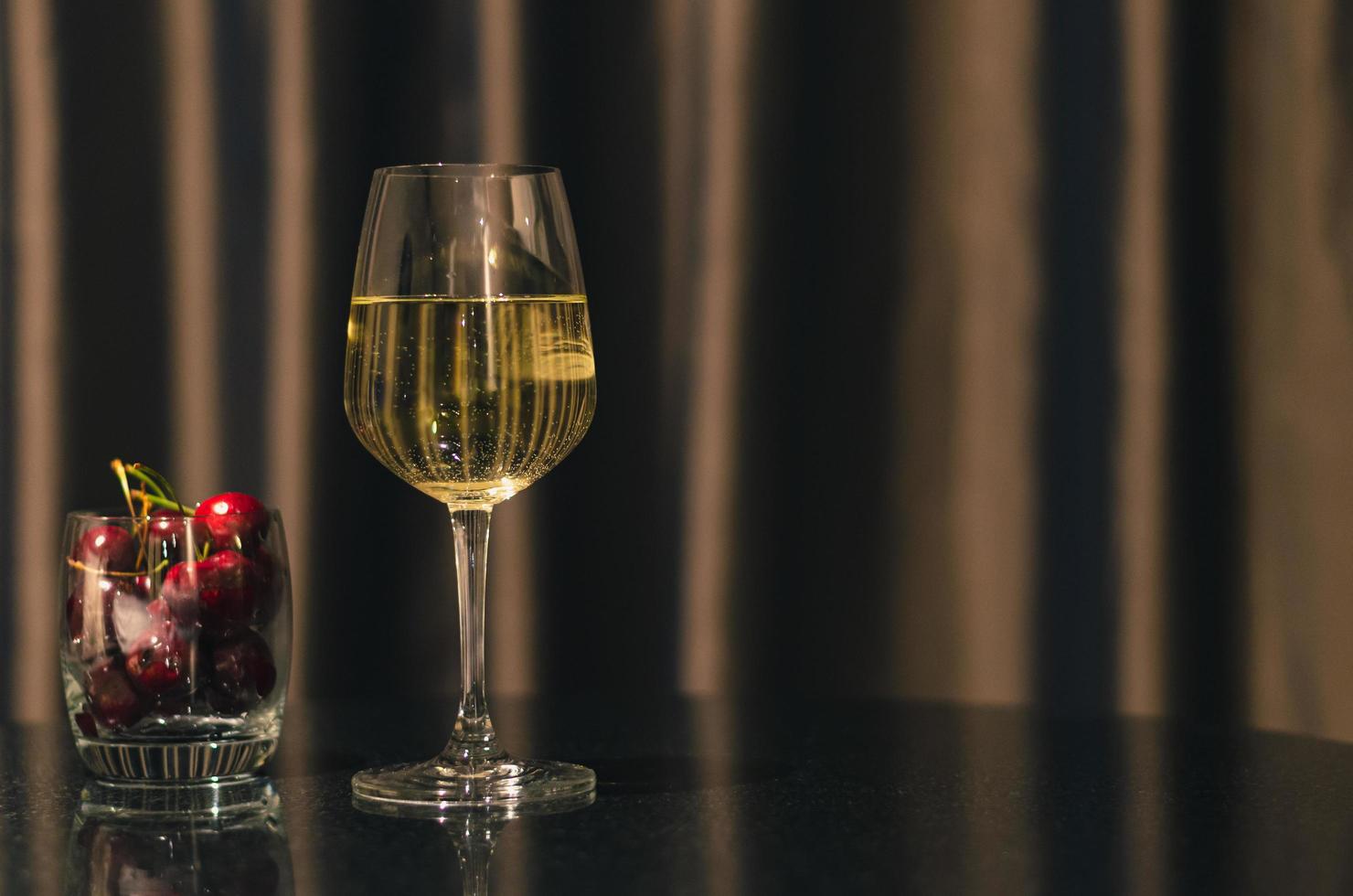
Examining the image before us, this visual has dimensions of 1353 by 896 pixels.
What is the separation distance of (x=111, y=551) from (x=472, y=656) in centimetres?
19

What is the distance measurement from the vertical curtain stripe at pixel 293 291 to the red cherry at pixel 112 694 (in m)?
0.95

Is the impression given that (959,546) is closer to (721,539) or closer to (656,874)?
(721,539)

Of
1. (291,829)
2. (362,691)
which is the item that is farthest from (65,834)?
(362,691)

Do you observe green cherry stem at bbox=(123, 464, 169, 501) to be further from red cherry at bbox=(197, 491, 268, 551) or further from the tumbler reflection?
the tumbler reflection

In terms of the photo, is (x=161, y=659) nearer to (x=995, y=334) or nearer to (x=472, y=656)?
(x=472, y=656)

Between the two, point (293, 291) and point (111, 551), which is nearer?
point (111, 551)

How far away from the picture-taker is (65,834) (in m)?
0.86

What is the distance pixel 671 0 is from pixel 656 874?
1290 mm

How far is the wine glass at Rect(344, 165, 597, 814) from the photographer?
94 centimetres

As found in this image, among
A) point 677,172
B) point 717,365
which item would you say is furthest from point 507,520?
point 677,172

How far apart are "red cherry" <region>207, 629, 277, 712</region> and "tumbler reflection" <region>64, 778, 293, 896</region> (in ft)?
0.16

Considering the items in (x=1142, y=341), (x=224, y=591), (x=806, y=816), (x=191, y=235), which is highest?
(x=191, y=235)

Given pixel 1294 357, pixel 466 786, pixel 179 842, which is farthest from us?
pixel 1294 357

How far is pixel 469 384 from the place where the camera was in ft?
3.06
